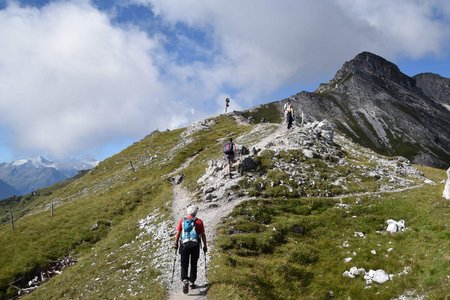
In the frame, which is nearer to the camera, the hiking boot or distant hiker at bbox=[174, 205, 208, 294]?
distant hiker at bbox=[174, 205, 208, 294]

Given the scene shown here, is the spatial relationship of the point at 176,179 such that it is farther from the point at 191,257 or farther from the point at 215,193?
the point at 191,257

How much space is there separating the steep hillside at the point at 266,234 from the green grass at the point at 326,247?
0.08 m

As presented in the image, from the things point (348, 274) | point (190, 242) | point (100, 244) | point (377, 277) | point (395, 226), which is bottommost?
point (377, 277)

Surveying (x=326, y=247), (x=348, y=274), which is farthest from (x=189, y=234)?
(x=326, y=247)

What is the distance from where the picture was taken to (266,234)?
28.0 m

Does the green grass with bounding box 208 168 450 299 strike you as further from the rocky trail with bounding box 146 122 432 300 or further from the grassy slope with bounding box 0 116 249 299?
the grassy slope with bounding box 0 116 249 299

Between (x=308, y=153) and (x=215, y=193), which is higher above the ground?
(x=308, y=153)

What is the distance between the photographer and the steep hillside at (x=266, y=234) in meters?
22.2

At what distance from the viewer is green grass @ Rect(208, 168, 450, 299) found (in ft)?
69.6

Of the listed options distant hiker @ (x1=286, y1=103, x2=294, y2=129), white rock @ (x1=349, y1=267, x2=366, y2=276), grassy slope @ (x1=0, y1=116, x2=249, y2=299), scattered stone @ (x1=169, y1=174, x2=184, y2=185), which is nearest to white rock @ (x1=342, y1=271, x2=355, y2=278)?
white rock @ (x1=349, y1=267, x2=366, y2=276)

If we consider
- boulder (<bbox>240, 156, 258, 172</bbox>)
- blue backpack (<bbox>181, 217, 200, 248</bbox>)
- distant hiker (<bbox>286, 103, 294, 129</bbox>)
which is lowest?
blue backpack (<bbox>181, 217, 200, 248</bbox>)

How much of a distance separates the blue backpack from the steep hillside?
2.74 meters

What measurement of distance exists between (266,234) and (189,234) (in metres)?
10.2

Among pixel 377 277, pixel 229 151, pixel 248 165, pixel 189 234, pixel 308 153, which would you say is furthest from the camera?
pixel 308 153
